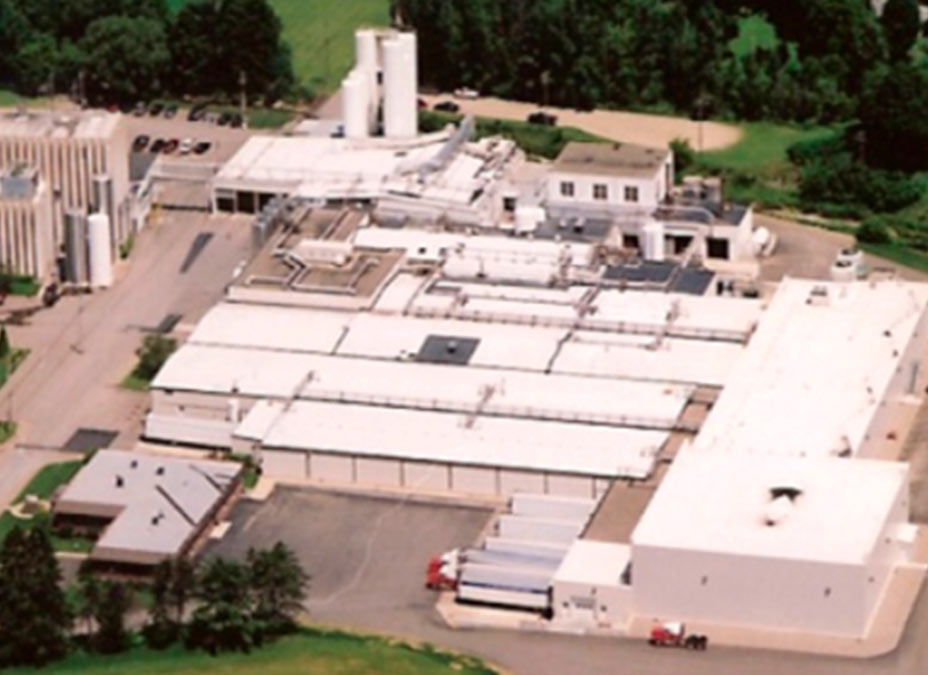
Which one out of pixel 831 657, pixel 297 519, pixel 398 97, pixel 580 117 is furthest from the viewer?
pixel 580 117

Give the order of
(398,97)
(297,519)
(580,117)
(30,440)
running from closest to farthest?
(297,519) → (30,440) → (398,97) → (580,117)

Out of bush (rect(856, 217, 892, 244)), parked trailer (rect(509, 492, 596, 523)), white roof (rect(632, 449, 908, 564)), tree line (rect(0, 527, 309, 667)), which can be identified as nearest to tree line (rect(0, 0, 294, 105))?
bush (rect(856, 217, 892, 244))

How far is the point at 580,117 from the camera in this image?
247 feet

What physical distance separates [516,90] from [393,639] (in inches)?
1173

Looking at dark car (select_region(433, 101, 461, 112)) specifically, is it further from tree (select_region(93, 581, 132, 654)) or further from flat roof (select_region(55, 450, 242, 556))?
tree (select_region(93, 581, 132, 654))

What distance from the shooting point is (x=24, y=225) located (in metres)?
64.2

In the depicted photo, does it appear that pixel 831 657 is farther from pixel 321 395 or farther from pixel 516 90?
pixel 516 90

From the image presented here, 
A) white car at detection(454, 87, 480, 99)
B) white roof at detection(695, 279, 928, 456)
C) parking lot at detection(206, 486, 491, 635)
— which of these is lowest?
white car at detection(454, 87, 480, 99)

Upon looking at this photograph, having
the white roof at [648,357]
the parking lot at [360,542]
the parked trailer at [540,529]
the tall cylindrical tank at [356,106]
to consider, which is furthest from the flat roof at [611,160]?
the parked trailer at [540,529]

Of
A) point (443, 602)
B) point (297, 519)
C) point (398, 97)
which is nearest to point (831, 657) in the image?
point (443, 602)

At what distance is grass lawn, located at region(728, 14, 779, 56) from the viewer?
7875cm

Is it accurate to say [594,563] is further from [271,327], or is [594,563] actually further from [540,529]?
[271,327]

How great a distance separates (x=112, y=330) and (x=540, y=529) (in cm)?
1331

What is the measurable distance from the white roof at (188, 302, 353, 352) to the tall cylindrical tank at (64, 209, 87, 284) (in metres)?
4.39
